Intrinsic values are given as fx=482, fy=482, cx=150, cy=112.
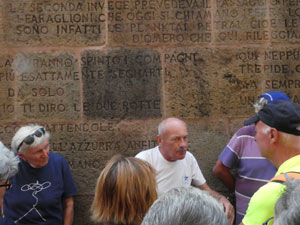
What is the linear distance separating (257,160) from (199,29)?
1443 millimetres

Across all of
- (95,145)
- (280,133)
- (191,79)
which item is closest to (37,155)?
(95,145)

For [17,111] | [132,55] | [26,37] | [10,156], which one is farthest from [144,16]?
[10,156]

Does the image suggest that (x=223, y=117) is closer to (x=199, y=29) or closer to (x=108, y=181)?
(x=199, y=29)

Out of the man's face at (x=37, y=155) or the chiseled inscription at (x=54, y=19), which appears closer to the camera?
the man's face at (x=37, y=155)

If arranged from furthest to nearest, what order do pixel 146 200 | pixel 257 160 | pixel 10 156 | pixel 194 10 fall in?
pixel 194 10, pixel 257 160, pixel 10 156, pixel 146 200

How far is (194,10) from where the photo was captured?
476cm

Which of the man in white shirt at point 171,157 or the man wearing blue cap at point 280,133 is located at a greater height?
the man wearing blue cap at point 280,133

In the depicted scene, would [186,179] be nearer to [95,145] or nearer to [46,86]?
[95,145]

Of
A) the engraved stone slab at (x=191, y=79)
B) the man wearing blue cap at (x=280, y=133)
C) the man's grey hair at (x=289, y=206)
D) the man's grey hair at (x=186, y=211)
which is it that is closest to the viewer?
the man's grey hair at (x=289, y=206)

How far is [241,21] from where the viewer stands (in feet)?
15.7

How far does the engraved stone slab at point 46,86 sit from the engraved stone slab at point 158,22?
551 mm

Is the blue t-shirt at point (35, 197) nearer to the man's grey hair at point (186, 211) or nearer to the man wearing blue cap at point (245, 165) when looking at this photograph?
the man wearing blue cap at point (245, 165)

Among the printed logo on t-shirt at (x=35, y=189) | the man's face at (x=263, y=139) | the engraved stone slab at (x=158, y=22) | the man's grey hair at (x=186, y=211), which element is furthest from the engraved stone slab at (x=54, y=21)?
the man's grey hair at (x=186, y=211)

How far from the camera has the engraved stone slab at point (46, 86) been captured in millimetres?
4766
